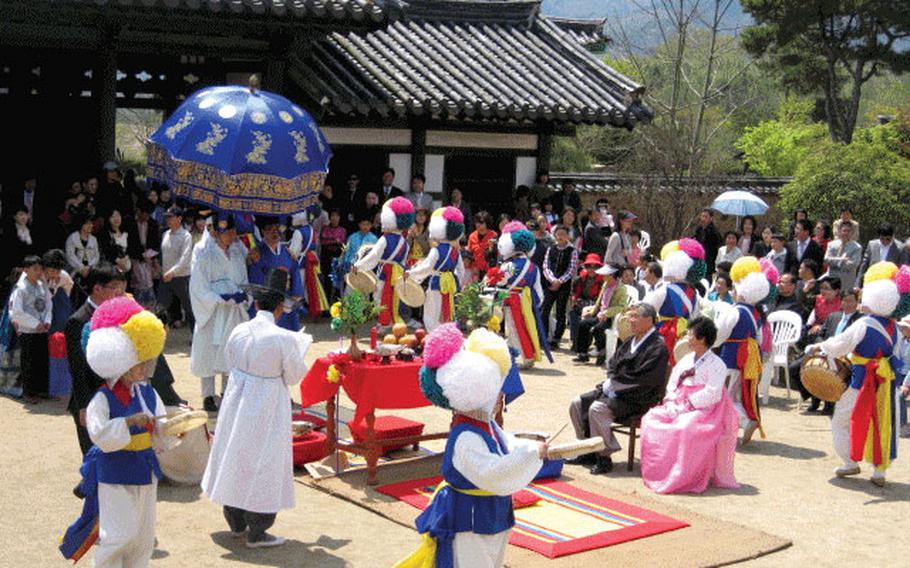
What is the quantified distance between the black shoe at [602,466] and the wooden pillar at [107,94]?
26.9 ft

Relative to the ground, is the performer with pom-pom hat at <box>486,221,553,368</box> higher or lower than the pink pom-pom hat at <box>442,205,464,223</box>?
lower

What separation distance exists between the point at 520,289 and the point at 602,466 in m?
4.06

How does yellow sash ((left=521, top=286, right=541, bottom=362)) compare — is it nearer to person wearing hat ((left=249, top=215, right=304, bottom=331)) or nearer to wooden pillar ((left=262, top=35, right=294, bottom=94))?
person wearing hat ((left=249, top=215, right=304, bottom=331))

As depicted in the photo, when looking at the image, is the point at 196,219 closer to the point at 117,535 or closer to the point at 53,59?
the point at 53,59

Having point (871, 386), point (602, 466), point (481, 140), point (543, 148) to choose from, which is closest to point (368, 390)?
point (602, 466)

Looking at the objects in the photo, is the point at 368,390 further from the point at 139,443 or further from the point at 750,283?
the point at 750,283

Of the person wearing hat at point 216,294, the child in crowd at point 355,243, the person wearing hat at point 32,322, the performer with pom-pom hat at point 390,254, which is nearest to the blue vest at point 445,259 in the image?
the performer with pom-pom hat at point 390,254

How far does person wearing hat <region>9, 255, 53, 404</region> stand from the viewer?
10367 millimetres

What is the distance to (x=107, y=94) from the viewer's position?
1481 cm

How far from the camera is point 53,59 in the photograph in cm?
1769

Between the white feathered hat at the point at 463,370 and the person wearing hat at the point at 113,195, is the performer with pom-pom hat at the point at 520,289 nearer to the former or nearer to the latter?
the person wearing hat at the point at 113,195

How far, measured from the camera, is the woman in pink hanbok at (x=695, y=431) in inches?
343

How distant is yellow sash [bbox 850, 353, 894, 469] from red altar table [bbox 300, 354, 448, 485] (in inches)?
122

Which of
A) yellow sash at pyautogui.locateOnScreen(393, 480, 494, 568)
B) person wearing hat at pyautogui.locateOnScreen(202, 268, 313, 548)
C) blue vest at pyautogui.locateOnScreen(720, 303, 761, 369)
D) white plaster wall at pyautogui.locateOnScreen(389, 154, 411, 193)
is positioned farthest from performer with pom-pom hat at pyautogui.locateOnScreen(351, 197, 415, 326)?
yellow sash at pyautogui.locateOnScreen(393, 480, 494, 568)
